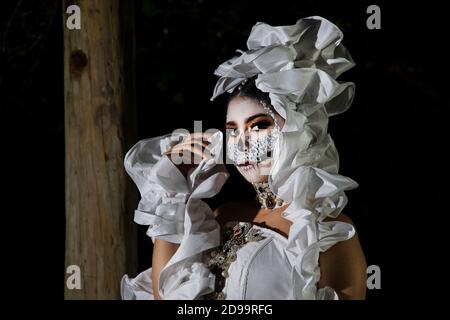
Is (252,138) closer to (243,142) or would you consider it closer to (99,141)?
(243,142)

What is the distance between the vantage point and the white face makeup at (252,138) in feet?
9.25

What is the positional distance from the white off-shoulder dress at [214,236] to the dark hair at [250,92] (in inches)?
6.4

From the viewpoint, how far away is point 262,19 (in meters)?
4.29

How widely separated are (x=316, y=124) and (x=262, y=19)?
62.6 inches

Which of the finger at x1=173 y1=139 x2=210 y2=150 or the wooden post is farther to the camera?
the wooden post

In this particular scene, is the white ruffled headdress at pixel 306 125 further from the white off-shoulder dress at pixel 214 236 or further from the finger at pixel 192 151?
the finger at pixel 192 151

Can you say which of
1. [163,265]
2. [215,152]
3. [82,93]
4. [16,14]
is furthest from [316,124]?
[16,14]

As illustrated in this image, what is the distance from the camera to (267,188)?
2908mm

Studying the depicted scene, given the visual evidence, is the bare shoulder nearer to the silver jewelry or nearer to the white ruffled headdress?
the white ruffled headdress

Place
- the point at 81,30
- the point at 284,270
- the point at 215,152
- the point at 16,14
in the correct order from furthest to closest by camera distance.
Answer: the point at 16,14 < the point at 81,30 < the point at 215,152 < the point at 284,270

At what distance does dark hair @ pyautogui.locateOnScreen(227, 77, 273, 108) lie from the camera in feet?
9.34

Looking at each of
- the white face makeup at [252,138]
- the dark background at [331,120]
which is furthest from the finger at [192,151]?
the dark background at [331,120]

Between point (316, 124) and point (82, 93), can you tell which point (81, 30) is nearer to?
point (82, 93)

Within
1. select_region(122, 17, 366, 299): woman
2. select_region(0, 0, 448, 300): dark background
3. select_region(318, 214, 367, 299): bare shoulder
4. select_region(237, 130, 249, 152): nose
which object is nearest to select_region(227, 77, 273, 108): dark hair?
select_region(122, 17, 366, 299): woman
